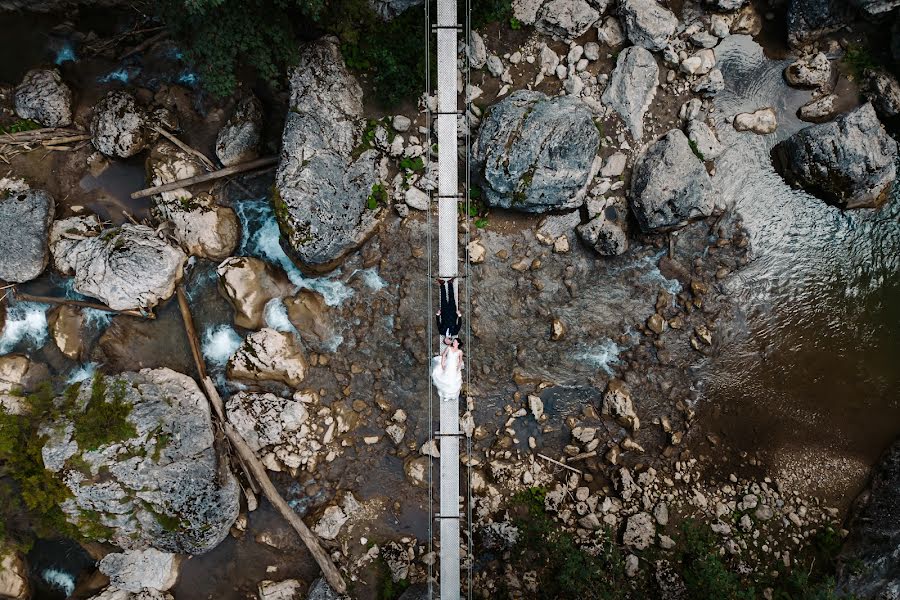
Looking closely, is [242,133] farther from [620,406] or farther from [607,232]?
[620,406]

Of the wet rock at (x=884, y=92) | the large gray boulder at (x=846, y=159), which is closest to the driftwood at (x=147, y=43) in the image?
the large gray boulder at (x=846, y=159)

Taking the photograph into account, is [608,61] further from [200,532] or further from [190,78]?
[200,532]

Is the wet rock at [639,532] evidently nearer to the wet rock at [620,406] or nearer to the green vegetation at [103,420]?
the wet rock at [620,406]

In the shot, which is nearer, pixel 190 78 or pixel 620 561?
pixel 620 561

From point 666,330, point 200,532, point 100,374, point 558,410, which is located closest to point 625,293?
point 666,330

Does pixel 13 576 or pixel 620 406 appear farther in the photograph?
pixel 13 576

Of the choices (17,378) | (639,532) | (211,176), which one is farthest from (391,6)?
(639,532)

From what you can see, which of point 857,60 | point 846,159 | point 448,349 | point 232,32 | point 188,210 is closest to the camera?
point 232,32
